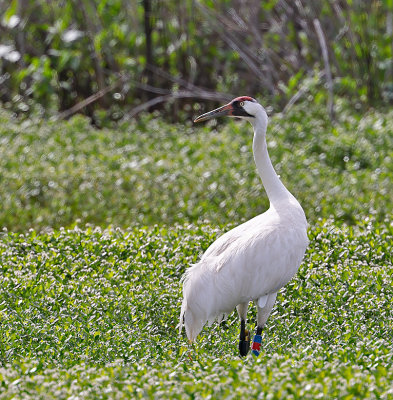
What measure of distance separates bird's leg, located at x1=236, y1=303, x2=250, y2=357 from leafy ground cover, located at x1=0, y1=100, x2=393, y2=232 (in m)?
2.98

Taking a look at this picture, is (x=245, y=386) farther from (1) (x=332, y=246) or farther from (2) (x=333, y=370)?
(1) (x=332, y=246)

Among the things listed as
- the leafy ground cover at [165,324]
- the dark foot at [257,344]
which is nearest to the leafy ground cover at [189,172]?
the leafy ground cover at [165,324]

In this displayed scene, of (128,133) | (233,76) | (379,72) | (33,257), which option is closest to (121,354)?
(33,257)

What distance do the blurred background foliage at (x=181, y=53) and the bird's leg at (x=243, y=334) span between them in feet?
22.5

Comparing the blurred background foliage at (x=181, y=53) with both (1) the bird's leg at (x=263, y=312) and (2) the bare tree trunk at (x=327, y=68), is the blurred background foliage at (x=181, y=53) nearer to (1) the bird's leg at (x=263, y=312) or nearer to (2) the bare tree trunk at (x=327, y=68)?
(2) the bare tree trunk at (x=327, y=68)

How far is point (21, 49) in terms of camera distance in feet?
45.5

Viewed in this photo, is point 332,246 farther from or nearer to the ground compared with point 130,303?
nearer to the ground

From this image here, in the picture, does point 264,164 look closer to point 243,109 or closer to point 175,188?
point 243,109

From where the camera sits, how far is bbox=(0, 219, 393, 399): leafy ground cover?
13.0 ft

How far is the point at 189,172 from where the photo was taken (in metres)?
9.44

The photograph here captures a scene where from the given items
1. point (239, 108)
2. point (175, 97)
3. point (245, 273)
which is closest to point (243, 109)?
point (239, 108)

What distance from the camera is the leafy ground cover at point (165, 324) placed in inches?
156

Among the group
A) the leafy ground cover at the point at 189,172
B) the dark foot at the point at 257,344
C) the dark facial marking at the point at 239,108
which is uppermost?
the dark facial marking at the point at 239,108

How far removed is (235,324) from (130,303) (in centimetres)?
70
